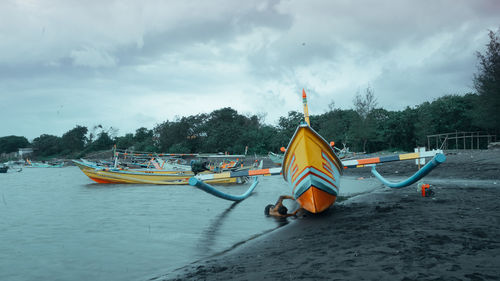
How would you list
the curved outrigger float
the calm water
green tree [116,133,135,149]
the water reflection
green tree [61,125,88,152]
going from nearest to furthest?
the calm water → the water reflection → the curved outrigger float → green tree [116,133,135,149] → green tree [61,125,88,152]

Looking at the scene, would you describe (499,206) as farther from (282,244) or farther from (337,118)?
(337,118)

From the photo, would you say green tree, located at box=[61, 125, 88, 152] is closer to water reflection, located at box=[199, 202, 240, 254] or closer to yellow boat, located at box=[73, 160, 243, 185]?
yellow boat, located at box=[73, 160, 243, 185]

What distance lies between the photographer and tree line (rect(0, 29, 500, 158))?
24.7 metres

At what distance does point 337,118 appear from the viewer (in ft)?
153

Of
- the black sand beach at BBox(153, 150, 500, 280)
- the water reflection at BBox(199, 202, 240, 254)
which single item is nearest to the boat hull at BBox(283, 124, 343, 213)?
the black sand beach at BBox(153, 150, 500, 280)

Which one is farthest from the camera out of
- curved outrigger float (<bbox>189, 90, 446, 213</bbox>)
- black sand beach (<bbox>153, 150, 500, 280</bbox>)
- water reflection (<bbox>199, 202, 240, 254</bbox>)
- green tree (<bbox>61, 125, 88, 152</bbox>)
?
green tree (<bbox>61, 125, 88, 152</bbox>)

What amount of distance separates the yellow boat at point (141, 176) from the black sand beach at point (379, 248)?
641 inches

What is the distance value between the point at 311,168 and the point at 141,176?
1975cm

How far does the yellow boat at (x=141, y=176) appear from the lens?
24500mm

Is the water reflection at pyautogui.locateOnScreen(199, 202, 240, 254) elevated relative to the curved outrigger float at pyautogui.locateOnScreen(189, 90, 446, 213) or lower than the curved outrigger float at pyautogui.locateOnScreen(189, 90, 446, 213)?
lower

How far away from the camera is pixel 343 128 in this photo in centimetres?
4569

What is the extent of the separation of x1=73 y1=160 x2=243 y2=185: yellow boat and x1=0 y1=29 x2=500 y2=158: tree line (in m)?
5.09

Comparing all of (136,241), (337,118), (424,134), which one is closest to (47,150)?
(337,118)

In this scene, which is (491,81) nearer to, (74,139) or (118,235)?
(118,235)
